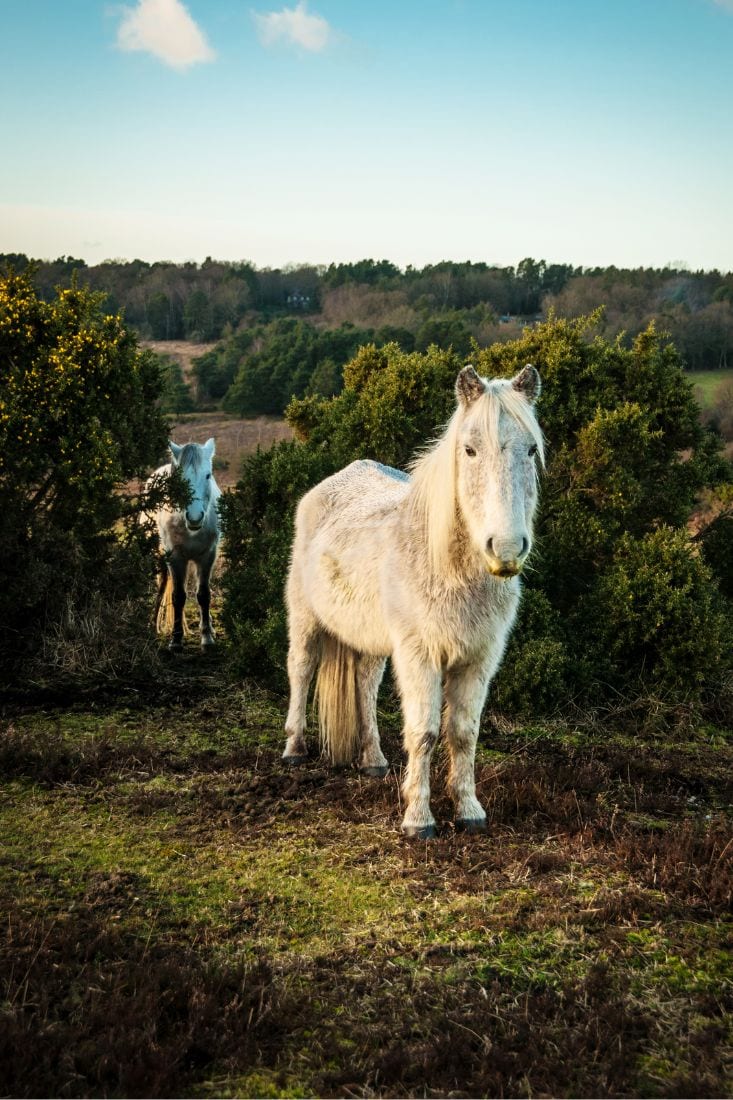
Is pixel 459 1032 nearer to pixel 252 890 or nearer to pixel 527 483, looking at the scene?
pixel 252 890

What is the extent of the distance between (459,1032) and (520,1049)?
0.23 meters

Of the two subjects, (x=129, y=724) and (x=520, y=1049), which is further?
(x=129, y=724)

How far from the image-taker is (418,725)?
4.97m

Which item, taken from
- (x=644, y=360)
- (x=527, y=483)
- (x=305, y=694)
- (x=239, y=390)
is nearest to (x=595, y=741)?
(x=305, y=694)

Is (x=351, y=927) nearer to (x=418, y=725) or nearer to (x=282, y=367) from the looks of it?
(x=418, y=725)

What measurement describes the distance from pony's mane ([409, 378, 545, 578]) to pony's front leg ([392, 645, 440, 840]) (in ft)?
1.92

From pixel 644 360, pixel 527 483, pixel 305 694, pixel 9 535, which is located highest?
pixel 644 360

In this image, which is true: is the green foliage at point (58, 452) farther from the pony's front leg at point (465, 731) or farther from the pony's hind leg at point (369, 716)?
the pony's front leg at point (465, 731)

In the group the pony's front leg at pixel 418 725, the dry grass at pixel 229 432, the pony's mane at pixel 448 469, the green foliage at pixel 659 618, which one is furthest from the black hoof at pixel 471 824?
the dry grass at pixel 229 432

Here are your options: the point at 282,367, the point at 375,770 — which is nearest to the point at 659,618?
the point at 375,770

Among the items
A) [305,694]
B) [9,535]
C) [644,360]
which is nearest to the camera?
[305,694]

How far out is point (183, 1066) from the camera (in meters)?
2.89

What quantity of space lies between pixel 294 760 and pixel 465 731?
1906mm

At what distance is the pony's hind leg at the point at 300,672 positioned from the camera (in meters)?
6.59
